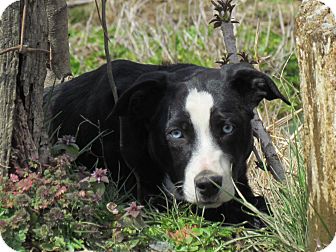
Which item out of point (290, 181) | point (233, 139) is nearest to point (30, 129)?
point (233, 139)

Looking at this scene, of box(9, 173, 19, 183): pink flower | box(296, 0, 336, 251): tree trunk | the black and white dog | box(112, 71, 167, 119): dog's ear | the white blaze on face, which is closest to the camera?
box(296, 0, 336, 251): tree trunk

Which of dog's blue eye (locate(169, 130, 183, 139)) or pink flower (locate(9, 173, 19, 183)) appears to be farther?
dog's blue eye (locate(169, 130, 183, 139))

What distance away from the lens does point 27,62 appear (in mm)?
4832

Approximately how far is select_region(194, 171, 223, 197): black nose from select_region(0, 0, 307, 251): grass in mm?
163

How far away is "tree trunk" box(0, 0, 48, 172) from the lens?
4766 millimetres

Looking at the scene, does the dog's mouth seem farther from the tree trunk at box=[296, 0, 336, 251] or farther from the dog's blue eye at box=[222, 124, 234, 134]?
the tree trunk at box=[296, 0, 336, 251]

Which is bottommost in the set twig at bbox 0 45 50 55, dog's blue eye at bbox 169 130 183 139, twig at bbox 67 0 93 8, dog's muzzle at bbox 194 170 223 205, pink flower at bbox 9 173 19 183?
dog's muzzle at bbox 194 170 223 205

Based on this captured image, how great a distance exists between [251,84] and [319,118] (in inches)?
44.0

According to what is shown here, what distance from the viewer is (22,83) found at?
4812 mm

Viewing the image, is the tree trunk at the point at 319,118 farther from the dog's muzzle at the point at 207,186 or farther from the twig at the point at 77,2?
the twig at the point at 77,2

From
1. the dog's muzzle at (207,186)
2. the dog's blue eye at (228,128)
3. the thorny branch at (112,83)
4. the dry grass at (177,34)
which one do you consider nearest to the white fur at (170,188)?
the thorny branch at (112,83)

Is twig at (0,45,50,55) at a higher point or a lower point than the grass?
higher

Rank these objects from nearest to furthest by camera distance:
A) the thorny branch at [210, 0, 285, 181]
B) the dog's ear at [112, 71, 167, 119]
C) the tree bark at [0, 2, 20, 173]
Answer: the tree bark at [0, 2, 20, 173] < the dog's ear at [112, 71, 167, 119] < the thorny branch at [210, 0, 285, 181]

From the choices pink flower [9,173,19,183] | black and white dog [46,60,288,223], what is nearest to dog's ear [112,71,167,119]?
Result: black and white dog [46,60,288,223]
